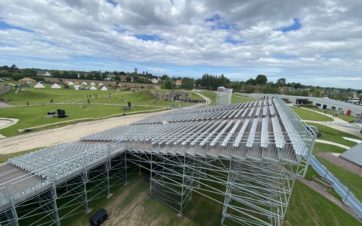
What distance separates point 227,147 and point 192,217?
5.16 m

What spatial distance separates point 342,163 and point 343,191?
776 centimetres

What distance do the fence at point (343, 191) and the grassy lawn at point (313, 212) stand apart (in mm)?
1245

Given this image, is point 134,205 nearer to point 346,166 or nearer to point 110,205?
point 110,205

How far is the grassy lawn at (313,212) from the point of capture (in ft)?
37.2

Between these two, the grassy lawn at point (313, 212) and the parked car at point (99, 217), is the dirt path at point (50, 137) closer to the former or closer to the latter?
the parked car at point (99, 217)

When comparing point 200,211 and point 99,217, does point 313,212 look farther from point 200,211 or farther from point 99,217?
point 99,217

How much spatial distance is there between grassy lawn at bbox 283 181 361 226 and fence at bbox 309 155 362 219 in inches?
49.0

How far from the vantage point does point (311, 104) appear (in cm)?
6844

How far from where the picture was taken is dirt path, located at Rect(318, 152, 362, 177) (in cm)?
1926

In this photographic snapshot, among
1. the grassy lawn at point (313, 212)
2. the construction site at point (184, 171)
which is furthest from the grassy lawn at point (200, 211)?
the construction site at point (184, 171)

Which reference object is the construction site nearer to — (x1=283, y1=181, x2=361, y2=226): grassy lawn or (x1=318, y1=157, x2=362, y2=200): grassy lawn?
(x1=283, y1=181, x2=361, y2=226): grassy lawn

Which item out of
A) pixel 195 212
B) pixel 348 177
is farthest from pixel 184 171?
pixel 348 177

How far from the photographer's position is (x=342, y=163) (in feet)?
67.5

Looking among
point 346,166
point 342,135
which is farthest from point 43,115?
point 342,135
